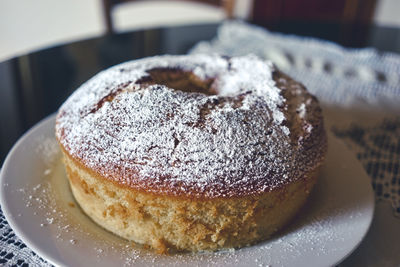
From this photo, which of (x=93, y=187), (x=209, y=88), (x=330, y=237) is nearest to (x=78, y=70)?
(x=209, y=88)

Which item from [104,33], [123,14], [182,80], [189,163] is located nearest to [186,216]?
[189,163]

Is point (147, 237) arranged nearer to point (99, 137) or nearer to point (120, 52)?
point (99, 137)

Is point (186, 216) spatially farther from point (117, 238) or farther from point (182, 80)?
point (182, 80)

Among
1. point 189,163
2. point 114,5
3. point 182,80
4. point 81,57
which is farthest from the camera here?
point 114,5

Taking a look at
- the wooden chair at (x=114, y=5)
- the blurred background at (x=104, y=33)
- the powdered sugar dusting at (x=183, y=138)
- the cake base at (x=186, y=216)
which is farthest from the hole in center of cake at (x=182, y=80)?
the wooden chair at (x=114, y=5)

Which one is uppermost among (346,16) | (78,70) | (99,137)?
(99,137)

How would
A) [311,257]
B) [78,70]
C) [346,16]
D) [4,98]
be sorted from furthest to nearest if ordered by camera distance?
[346,16] < [78,70] < [4,98] < [311,257]

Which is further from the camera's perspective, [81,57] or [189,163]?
[81,57]

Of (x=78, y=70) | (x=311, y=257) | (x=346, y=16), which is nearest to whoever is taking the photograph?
(x=311, y=257)
